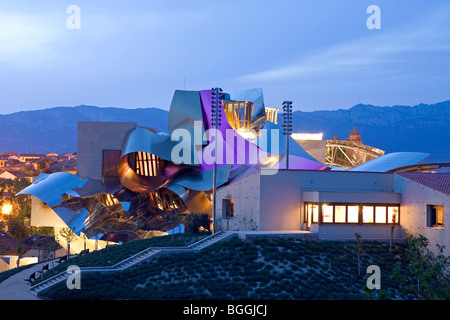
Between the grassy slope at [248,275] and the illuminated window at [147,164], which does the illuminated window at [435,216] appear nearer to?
the grassy slope at [248,275]

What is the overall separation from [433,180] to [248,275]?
42.6 feet

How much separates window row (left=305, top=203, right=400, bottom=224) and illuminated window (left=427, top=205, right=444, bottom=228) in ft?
9.33

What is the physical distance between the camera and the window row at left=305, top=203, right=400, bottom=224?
3391 cm

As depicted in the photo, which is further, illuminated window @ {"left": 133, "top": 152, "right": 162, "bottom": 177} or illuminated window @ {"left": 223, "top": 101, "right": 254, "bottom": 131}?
illuminated window @ {"left": 223, "top": 101, "right": 254, "bottom": 131}

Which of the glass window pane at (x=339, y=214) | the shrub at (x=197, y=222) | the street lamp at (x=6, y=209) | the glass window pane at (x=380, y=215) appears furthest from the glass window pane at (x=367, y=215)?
the street lamp at (x=6, y=209)

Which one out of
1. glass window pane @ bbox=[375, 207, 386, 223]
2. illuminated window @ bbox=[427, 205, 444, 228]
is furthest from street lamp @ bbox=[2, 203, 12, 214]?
illuminated window @ bbox=[427, 205, 444, 228]

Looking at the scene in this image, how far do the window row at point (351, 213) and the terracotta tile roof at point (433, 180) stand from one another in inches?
77.9

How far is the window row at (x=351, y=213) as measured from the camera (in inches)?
1335

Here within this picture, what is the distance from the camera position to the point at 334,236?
33.5 metres

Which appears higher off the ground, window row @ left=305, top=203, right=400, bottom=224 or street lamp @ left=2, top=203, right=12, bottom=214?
window row @ left=305, top=203, right=400, bottom=224

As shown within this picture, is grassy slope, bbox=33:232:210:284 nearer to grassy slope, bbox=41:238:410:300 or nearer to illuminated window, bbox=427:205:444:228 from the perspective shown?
grassy slope, bbox=41:238:410:300

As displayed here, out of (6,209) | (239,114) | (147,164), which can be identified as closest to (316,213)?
(147,164)

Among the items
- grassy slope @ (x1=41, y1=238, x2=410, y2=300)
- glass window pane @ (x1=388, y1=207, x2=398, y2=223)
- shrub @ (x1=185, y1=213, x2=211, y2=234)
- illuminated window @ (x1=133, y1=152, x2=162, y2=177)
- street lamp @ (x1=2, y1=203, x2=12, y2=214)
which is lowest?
street lamp @ (x1=2, y1=203, x2=12, y2=214)
